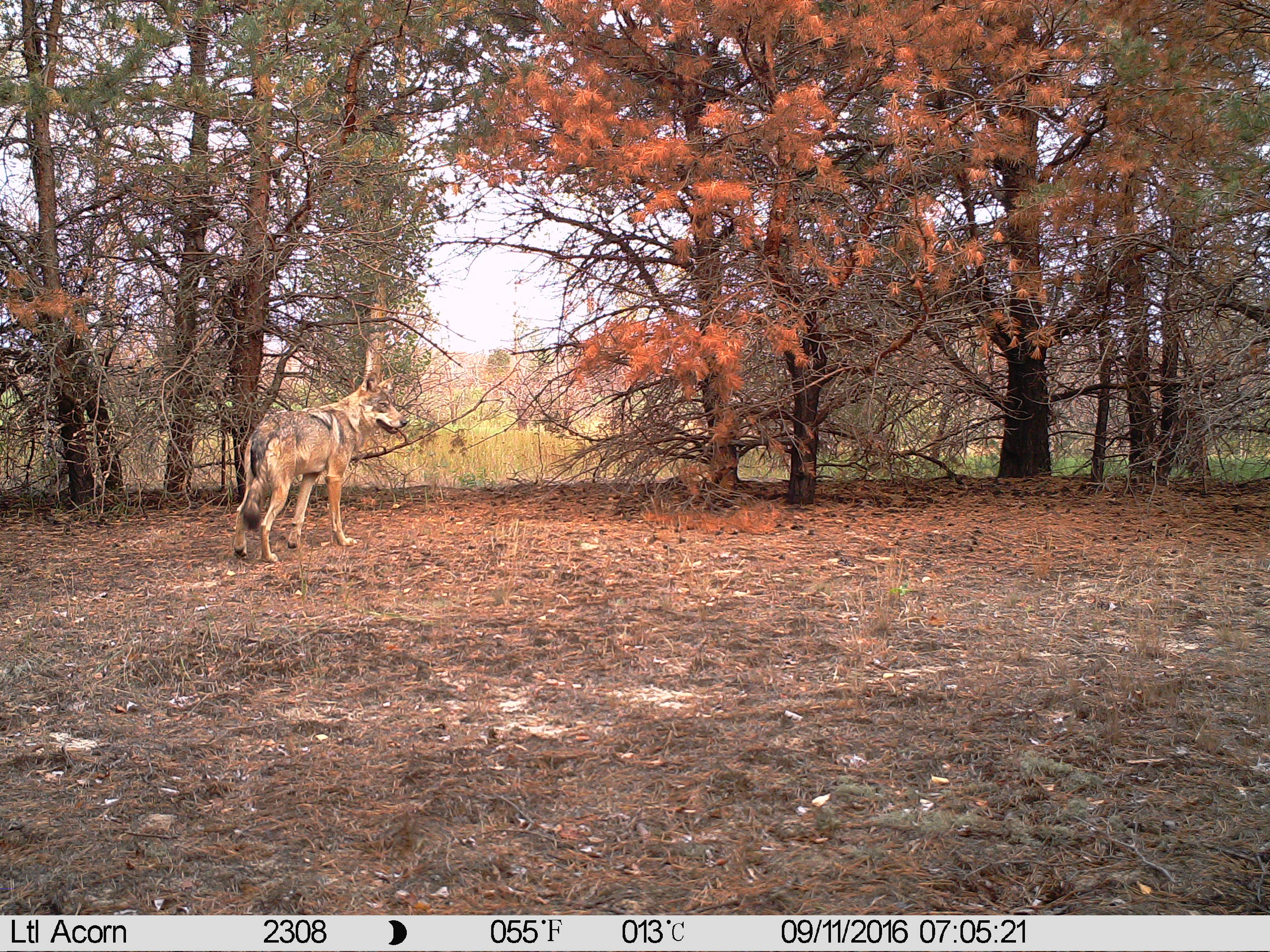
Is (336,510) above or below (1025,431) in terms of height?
below

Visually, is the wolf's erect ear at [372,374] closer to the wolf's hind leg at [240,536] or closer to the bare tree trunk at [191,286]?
the wolf's hind leg at [240,536]

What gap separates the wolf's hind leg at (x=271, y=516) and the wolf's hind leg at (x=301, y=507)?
385 mm

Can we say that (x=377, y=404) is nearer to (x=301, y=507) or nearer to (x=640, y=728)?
(x=301, y=507)

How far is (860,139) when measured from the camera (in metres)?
10.6

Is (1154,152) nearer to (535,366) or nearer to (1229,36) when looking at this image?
(1229,36)

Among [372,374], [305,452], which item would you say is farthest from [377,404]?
[305,452]

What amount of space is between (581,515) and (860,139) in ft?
14.7

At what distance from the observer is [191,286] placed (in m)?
11.0

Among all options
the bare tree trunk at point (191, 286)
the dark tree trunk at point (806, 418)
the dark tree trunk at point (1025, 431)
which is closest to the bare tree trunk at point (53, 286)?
the bare tree trunk at point (191, 286)

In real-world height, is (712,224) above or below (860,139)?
below

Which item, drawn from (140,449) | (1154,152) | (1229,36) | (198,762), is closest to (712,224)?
(1154,152)

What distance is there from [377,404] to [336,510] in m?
0.93

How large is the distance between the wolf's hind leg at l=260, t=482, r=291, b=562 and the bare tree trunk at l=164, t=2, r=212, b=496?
2.45 metres

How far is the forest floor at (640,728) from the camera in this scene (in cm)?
360
